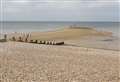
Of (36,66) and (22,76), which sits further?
(36,66)

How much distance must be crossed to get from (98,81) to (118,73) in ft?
5.81

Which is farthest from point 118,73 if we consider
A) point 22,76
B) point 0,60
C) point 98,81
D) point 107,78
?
point 0,60

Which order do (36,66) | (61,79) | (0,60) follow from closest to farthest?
(61,79) → (36,66) → (0,60)

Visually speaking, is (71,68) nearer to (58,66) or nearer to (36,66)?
(58,66)

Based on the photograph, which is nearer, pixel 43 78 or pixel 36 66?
pixel 43 78

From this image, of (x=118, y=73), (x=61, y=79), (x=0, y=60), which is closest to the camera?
(x=61, y=79)

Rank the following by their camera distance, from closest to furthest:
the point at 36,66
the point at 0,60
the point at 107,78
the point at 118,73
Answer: the point at 107,78 → the point at 118,73 → the point at 36,66 → the point at 0,60

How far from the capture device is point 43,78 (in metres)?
8.74

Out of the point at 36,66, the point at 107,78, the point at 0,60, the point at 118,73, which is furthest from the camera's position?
the point at 0,60

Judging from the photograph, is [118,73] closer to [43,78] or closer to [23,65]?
[43,78]

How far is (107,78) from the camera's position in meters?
9.23

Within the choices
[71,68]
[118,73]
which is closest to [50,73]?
[71,68]

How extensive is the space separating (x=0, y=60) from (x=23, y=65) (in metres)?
1.70

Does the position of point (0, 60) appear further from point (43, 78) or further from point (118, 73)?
point (118, 73)
